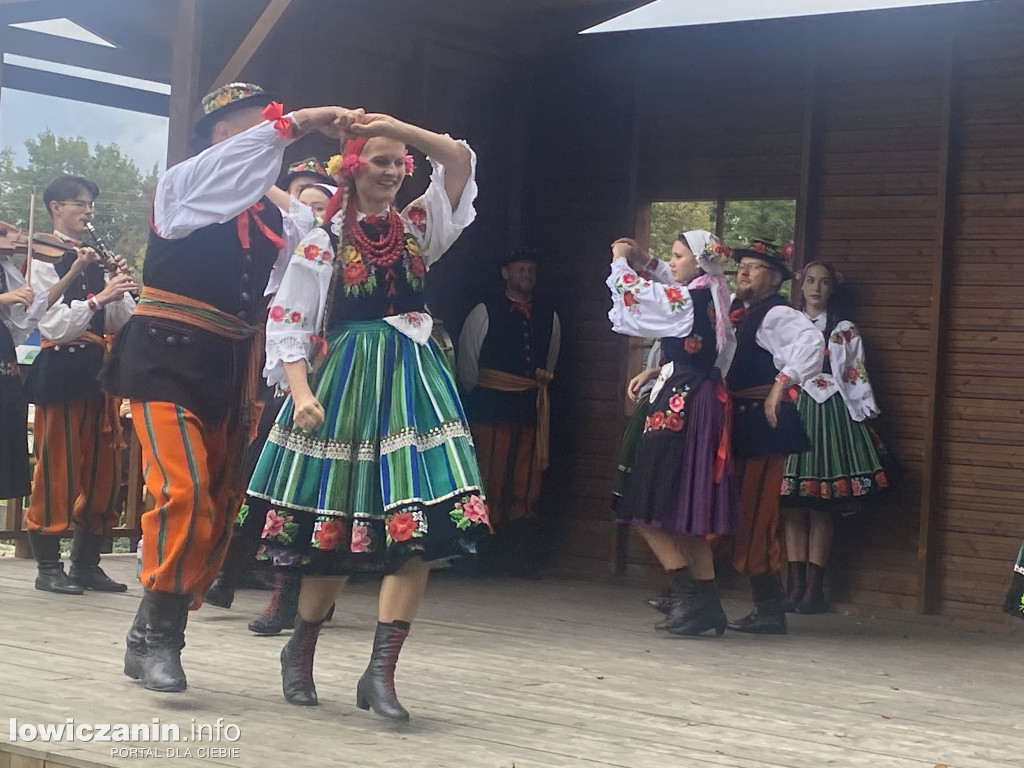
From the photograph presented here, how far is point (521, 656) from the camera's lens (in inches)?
187

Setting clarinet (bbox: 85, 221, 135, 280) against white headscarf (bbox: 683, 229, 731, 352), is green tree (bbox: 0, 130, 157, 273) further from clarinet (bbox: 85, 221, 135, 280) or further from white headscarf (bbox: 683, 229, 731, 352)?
white headscarf (bbox: 683, 229, 731, 352)

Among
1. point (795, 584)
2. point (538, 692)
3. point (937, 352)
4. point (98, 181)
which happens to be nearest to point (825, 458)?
point (795, 584)

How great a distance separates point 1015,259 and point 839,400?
0.98 m

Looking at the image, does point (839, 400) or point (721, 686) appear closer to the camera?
point (721, 686)

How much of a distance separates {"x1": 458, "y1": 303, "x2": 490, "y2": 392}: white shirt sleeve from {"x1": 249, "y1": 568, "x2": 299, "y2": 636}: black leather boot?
95.6 inches

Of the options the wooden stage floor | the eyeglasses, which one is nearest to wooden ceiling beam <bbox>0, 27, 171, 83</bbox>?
the eyeglasses

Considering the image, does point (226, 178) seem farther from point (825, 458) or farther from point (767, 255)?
point (825, 458)

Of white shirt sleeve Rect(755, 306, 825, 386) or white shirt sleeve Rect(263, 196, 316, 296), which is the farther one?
white shirt sleeve Rect(755, 306, 825, 386)

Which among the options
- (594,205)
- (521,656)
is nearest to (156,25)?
(594,205)

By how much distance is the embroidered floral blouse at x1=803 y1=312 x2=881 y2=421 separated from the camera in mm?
6605

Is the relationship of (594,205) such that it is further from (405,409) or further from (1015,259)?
(405,409)

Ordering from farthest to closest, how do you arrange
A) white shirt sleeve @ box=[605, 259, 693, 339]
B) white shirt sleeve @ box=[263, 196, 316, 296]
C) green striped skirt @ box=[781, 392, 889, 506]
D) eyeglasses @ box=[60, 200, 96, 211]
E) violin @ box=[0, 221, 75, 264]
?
1. green striped skirt @ box=[781, 392, 889, 506]
2. eyeglasses @ box=[60, 200, 96, 211]
3. violin @ box=[0, 221, 75, 264]
4. white shirt sleeve @ box=[605, 259, 693, 339]
5. white shirt sleeve @ box=[263, 196, 316, 296]

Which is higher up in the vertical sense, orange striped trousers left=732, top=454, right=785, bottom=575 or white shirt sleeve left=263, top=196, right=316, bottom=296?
white shirt sleeve left=263, top=196, right=316, bottom=296

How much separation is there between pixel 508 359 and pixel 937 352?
2.03 metres
